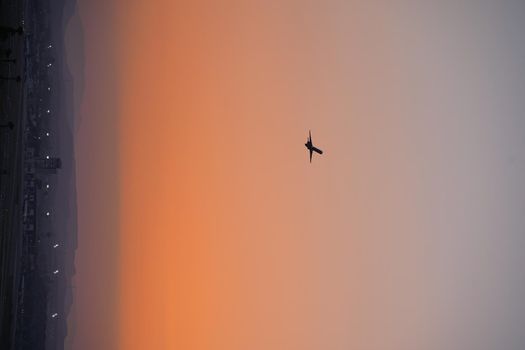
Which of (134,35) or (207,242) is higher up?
(134,35)

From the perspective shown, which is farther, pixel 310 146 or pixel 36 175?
pixel 310 146

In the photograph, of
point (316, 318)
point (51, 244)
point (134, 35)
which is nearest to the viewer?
point (51, 244)

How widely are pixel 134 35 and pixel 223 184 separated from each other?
55cm

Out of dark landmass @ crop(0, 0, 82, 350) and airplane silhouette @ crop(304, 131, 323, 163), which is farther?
airplane silhouette @ crop(304, 131, 323, 163)

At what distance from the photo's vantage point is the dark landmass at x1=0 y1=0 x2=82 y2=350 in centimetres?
129

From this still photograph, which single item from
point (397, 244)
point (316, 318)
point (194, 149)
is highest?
point (194, 149)

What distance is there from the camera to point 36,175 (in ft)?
4.59

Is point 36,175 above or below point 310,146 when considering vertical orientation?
below

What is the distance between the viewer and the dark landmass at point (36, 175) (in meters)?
1.29

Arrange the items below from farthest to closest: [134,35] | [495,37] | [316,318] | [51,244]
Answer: [495,37] < [316,318] < [134,35] < [51,244]

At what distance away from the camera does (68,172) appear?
1497mm

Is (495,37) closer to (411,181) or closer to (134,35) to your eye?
(411,181)

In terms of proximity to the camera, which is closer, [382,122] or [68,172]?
[68,172]

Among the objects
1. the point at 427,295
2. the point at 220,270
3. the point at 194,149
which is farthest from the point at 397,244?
the point at 194,149
